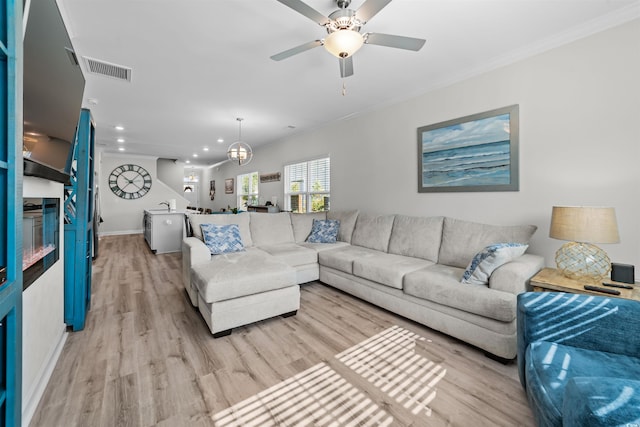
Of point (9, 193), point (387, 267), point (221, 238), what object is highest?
point (9, 193)

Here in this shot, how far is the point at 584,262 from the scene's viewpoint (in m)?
1.98

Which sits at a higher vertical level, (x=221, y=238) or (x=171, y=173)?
(x=171, y=173)

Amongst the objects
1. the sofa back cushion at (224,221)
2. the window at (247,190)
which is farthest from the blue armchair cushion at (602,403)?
the window at (247,190)

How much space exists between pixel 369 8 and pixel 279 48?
3.87ft

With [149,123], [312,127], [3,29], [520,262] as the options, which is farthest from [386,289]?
[149,123]

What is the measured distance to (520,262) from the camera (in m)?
2.16

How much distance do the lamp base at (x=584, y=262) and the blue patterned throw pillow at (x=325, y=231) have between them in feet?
8.67

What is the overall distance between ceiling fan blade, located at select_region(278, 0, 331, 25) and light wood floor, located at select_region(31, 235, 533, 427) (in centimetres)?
234

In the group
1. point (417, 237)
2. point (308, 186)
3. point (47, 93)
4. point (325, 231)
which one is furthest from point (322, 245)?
point (47, 93)

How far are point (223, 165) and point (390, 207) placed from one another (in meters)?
7.95

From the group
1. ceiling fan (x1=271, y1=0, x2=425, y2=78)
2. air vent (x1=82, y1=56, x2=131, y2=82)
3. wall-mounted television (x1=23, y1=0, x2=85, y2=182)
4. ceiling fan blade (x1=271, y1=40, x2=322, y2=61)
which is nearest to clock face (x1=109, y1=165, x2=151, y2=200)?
air vent (x1=82, y1=56, x2=131, y2=82)

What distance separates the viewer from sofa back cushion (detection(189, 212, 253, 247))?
348 cm

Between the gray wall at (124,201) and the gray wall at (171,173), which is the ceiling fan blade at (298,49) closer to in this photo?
the gray wall at (124,201)

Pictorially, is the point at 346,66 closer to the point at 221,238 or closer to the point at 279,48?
the point at 279,48
